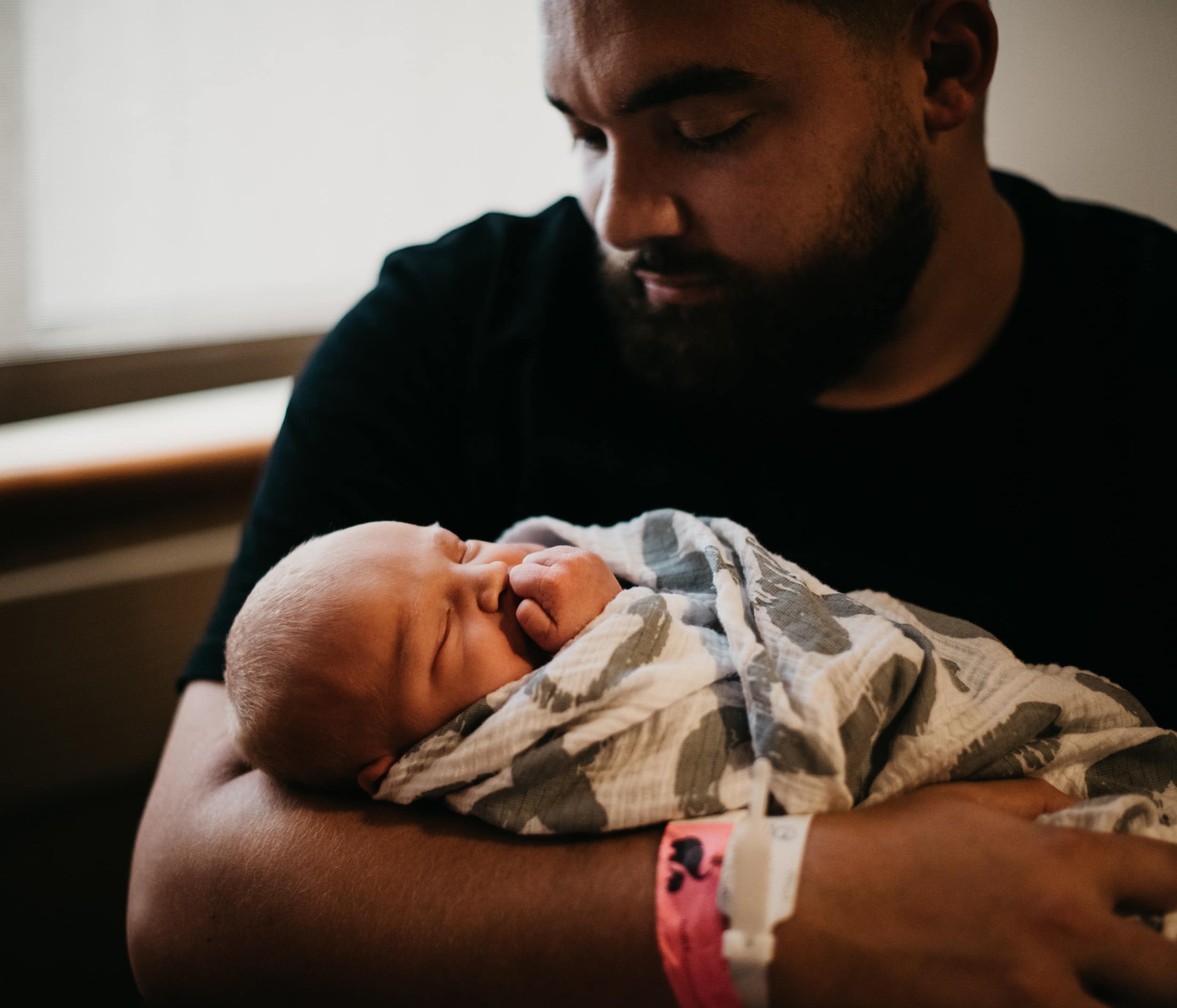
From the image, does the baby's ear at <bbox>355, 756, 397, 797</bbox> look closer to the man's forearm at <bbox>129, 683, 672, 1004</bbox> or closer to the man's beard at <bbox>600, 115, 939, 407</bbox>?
the man's forearm at <bbox>129, 683, 672, 1004</bbox>

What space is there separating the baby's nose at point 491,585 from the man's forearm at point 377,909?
0.22m

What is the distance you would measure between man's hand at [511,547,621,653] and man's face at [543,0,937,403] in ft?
1.30

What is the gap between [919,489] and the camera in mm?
1132

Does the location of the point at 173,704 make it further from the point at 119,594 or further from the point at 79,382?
the point at 79,382

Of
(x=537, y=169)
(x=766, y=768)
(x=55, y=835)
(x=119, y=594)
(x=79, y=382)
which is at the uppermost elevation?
(x=537, y=169)

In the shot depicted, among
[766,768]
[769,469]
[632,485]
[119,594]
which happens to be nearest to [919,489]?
[769,469]

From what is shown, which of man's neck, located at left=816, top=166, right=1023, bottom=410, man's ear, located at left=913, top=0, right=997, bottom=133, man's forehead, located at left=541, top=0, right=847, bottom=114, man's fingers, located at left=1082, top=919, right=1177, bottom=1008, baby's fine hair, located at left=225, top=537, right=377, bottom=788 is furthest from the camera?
man's neck, located at left=816, top=166, right=1023, bottom=410

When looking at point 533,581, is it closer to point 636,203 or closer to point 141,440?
point 636,203

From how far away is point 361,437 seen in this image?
120 centimetres

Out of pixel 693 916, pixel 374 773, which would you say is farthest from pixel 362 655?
pixel 693 916

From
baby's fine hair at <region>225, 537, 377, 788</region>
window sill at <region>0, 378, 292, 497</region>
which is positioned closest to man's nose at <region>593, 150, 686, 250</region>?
baby's fine hair at <region>225, 537, 377, 788</region>

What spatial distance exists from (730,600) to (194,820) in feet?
2.11

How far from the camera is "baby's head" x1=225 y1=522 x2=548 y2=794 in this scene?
877 mm

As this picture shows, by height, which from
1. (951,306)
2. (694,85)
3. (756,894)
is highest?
(694,85)
